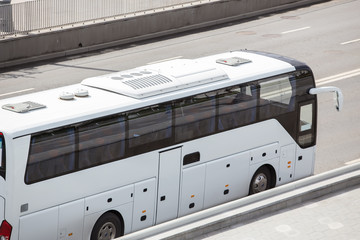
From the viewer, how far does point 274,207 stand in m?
15.1

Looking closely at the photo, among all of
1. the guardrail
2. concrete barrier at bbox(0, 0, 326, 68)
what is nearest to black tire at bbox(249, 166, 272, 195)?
concrete barrier at bbox(0, 0, 326, 68)

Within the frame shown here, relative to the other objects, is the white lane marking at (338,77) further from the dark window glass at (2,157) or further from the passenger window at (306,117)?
the dark window glass at (2,157)

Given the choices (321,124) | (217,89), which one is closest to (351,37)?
(321,124)

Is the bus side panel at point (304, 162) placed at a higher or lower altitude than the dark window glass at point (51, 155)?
lower

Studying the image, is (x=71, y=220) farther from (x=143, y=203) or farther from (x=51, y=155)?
(x=143, y=203)

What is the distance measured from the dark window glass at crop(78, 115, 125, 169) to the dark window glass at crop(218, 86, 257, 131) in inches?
95.5

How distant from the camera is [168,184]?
604 inches

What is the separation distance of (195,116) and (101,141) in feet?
7.23

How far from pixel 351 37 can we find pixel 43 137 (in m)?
19.2

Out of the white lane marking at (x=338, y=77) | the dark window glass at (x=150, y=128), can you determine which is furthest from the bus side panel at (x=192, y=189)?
the white lane marking at (x=338, y=77)

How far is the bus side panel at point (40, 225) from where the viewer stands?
527 inches

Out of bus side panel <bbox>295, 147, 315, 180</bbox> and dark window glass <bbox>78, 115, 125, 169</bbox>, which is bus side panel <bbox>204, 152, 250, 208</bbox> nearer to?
A: bus side panel <bbox>295, 147, 315, 180</bbox>

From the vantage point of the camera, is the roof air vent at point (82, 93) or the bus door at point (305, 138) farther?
the bus door at point (305, 138)

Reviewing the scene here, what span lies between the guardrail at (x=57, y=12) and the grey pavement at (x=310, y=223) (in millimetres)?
14350
